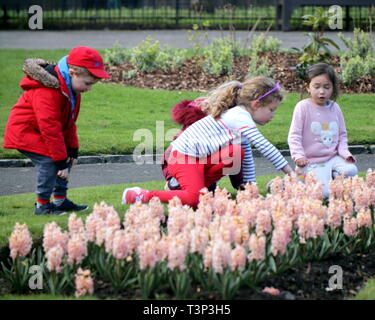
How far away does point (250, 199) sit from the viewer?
20.8ft

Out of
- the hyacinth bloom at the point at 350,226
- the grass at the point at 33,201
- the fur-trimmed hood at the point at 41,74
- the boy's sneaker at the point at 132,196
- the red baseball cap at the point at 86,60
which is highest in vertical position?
the red baseball cap at the point at 86,60

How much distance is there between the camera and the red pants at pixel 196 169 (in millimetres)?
7160

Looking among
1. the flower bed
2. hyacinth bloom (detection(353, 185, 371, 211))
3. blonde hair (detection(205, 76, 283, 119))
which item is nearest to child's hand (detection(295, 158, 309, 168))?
blonde hair (detection(205, 76, 283, 119))

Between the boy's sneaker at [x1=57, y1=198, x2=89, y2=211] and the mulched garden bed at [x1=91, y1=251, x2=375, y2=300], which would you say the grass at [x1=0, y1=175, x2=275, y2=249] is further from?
the mulched garden bed at [x1=91, y1=251, x2=375, y2=300]

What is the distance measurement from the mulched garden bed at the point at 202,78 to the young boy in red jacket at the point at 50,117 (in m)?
7.80

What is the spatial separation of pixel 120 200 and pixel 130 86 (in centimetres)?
785

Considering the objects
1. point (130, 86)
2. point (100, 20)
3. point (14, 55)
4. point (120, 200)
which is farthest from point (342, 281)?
point (100, 20)

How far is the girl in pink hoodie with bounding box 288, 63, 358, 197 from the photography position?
7977 millimetres

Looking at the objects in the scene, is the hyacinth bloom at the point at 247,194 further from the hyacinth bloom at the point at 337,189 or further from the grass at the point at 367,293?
the grass at the point at 367,293

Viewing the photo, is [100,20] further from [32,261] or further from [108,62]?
[32,261]

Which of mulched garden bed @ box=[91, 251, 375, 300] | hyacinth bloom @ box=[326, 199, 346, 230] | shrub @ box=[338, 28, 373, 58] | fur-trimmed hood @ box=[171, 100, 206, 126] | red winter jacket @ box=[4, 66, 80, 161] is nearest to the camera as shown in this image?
mulched garden bed @ box=[91, 251, 375, 300]

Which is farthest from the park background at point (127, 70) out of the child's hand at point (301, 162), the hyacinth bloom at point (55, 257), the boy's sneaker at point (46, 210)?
the hyacinth bloom at point (55, 257)

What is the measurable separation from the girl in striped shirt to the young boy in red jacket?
0.75 meters
